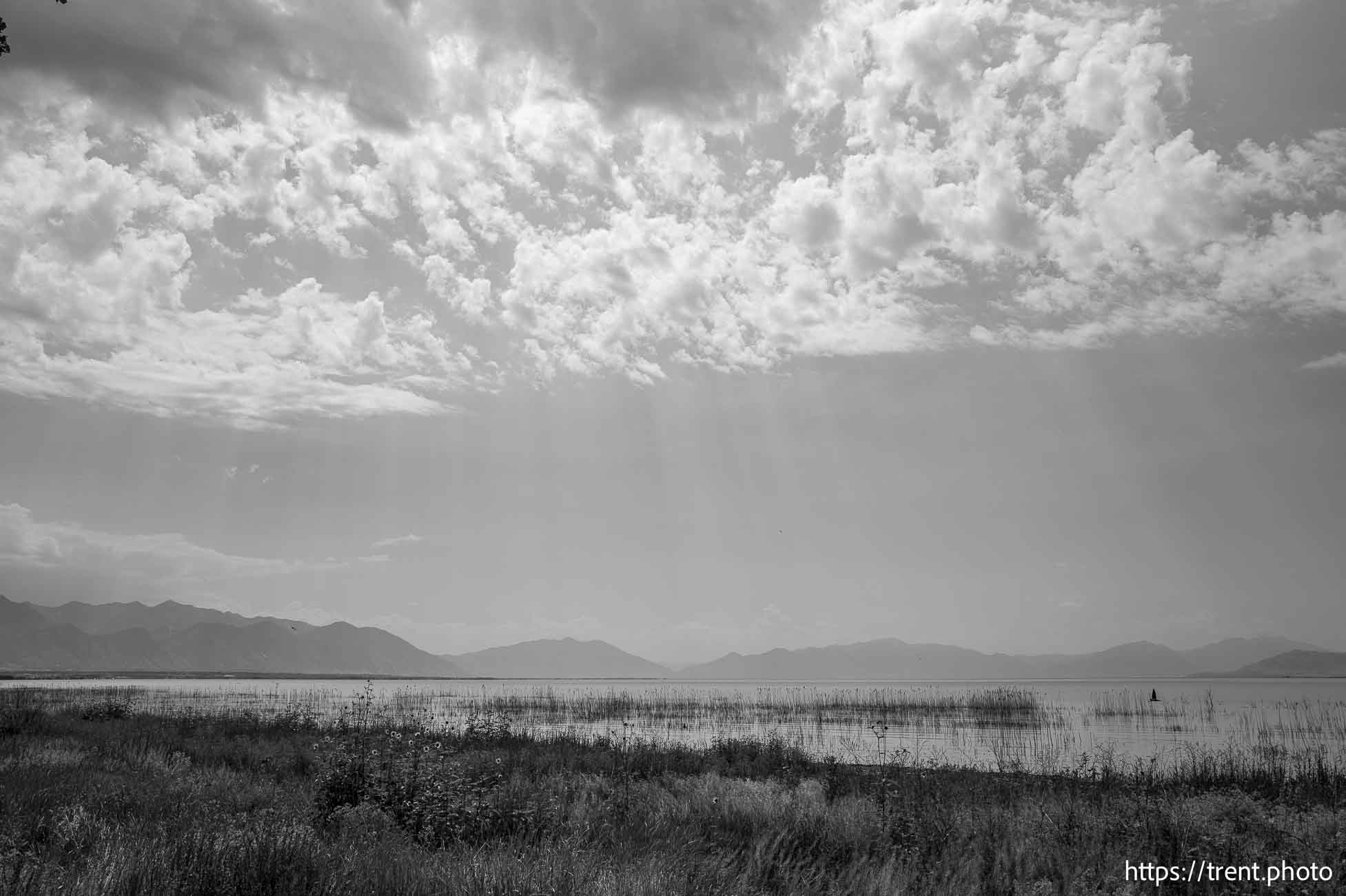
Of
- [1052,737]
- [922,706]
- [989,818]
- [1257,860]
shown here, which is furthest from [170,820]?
[922,706]

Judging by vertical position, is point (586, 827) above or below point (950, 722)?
above

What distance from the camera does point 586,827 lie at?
11.4 meters

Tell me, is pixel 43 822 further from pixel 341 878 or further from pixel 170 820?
pixel 341 878

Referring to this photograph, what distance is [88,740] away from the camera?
2272 centimetres

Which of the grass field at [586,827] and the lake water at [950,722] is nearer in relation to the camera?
the grass field at [586,827]

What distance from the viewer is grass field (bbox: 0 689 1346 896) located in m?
7.73

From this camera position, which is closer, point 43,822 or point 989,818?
point 43,822

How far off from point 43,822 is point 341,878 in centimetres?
452

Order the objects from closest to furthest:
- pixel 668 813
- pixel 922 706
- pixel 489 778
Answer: pixel 668 813, pixel 489 778, pixel 922 706

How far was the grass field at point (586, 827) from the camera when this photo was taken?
773 centimetres

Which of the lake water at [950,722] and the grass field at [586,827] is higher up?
the grass field at [586,827]

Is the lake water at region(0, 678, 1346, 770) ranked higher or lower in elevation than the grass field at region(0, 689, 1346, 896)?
lower

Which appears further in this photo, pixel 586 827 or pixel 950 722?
pixel 950 722

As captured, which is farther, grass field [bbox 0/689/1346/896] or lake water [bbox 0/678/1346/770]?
lake water [bbox 0/678/1346/770]
